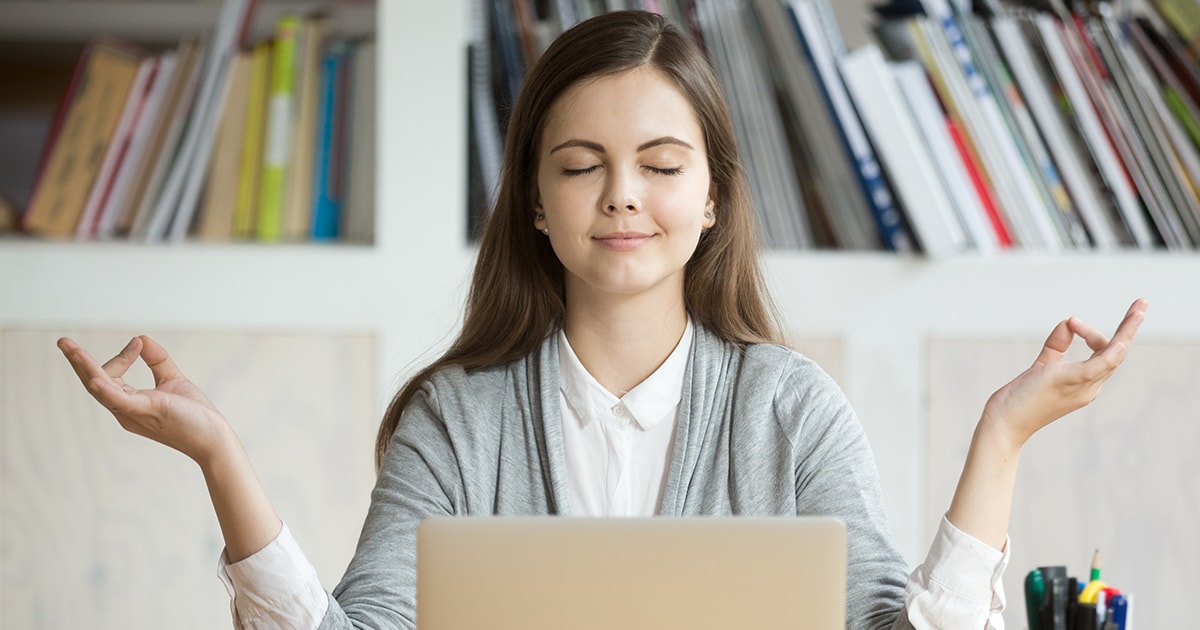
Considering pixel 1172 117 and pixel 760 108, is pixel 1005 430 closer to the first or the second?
pixel 760 108

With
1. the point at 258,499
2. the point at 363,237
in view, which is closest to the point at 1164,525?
the point at 363,237

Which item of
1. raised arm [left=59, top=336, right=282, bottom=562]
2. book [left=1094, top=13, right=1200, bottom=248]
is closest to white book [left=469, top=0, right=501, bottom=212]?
book [left=1094, top=13, right=1200, bottom=248]

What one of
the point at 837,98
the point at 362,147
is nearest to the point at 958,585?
the point at 837,98

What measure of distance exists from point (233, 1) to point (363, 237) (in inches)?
17.8

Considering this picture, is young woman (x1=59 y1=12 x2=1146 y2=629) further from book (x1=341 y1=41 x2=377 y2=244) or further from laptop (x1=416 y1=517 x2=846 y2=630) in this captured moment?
book (x1=341 y1=41 x2=377 y2=244)

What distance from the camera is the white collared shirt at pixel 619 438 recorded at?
1477mm

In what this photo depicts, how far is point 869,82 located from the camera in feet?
6.96

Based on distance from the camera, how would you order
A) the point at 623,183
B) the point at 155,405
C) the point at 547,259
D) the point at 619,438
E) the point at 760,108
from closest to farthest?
the point at 155,405, the point at 623,183, the point at 619,438, the point at 547,259, the point at 760,108

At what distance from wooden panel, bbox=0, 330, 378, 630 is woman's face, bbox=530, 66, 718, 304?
2.77 ft

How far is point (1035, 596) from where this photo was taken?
1.29m

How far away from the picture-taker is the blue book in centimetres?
221

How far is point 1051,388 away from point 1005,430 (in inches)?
2.2

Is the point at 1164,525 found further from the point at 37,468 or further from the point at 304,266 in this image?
the point at 37,468

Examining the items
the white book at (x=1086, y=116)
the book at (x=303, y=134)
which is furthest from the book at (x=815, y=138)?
the book at (x=303, y=134)
